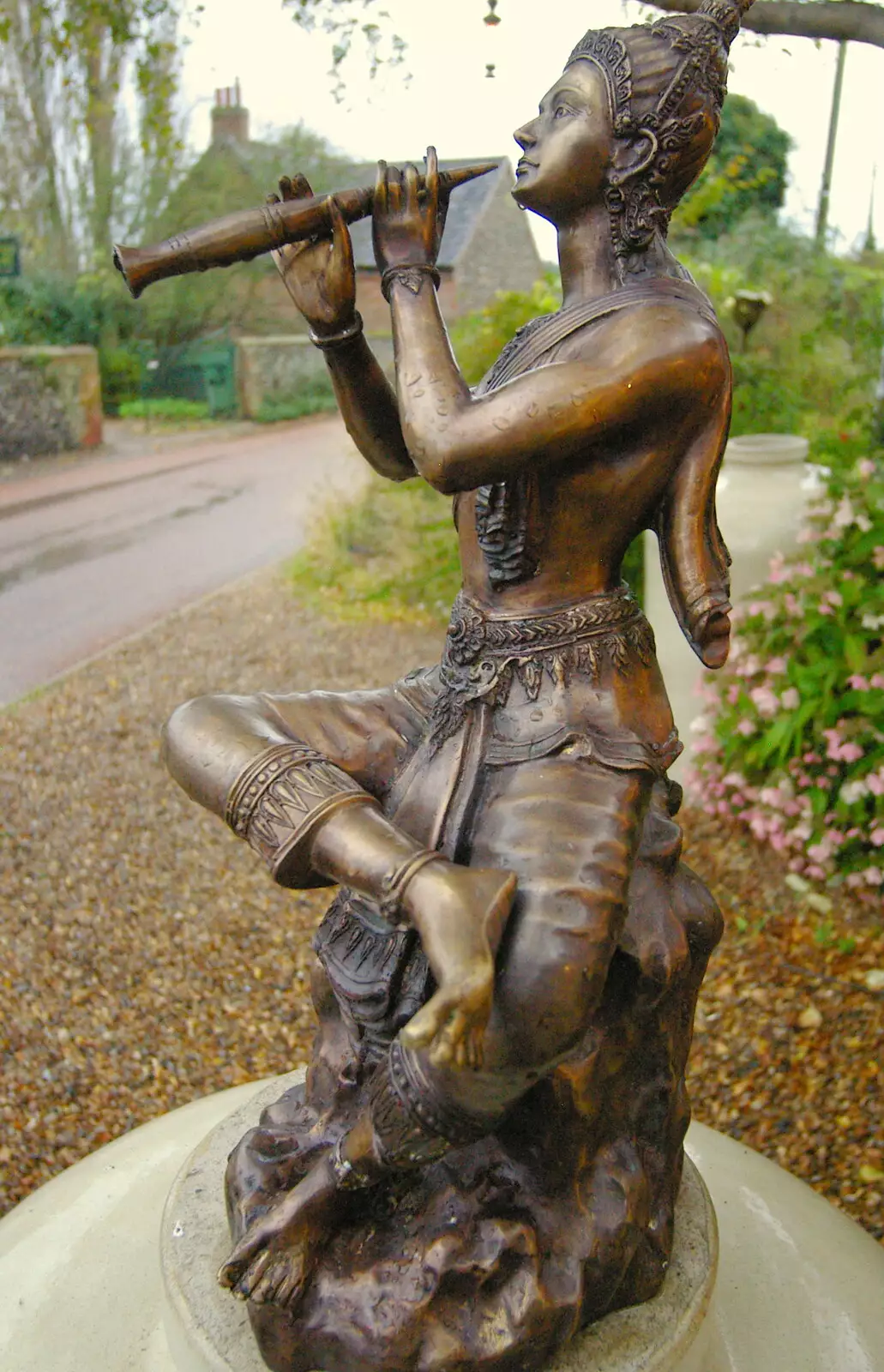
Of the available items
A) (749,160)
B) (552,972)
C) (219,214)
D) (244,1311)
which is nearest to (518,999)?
(552,972)

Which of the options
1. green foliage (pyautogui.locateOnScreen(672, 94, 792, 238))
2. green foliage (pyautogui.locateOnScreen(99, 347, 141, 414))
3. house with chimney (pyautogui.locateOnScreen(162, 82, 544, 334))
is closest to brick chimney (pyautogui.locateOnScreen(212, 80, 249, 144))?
house with chimney (pyautogui.locateOnScreen(162, 82, 544, 334))

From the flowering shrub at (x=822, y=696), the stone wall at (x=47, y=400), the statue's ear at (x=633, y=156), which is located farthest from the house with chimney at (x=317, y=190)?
the statue's ear at (x=633, y=156)

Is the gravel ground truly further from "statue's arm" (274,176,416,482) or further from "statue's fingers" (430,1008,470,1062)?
"statue's arm" (274,176,416,482)

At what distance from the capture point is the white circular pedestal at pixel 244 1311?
1860 millimetres

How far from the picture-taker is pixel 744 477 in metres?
4.57

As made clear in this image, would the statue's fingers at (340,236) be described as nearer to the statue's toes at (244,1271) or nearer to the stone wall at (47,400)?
the statue's toes at (244,1271)

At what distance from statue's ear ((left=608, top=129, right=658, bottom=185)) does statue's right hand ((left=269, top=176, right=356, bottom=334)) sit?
40 cm

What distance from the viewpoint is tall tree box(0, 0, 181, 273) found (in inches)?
203

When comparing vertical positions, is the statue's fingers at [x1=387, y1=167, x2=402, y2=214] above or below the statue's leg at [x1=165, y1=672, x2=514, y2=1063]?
above

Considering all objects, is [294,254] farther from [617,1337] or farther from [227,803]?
[617,1337]

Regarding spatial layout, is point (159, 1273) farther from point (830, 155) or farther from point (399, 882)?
point (830, 155)

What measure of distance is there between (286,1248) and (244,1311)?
229 millimetres

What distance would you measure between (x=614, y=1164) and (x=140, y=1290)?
3.12ft

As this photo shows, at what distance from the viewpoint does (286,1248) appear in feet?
5.82
